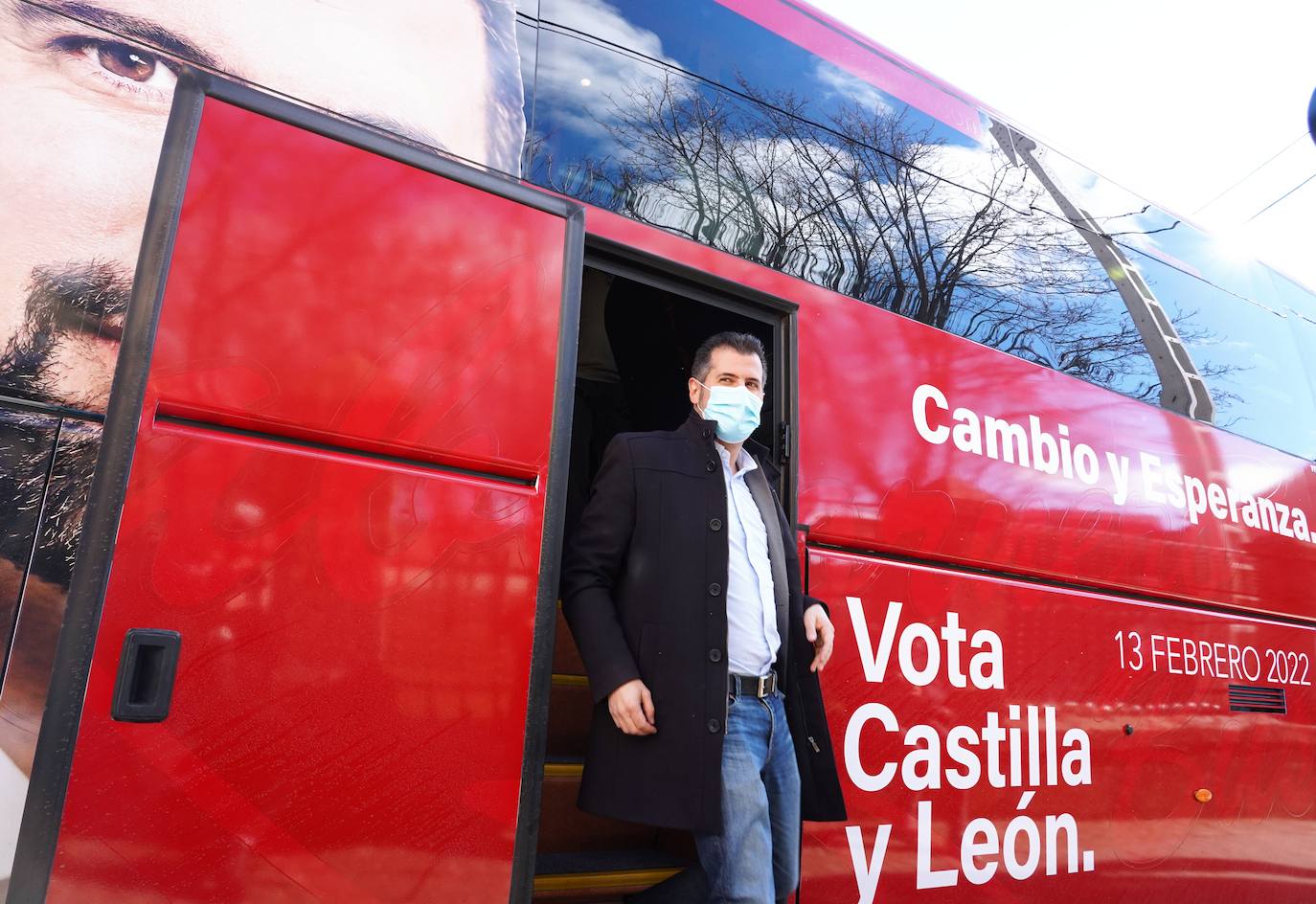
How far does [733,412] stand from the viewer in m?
2.18

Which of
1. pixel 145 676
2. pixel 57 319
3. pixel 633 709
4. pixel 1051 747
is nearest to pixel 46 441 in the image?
pixel 57 319

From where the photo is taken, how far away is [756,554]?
6.89ft

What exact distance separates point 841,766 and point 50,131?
7.17 ft

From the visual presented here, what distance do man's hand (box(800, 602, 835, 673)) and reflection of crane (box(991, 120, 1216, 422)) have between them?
7.19 ft

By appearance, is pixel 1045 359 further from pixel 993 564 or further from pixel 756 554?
pixel 756 554

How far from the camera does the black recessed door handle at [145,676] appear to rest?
146cm

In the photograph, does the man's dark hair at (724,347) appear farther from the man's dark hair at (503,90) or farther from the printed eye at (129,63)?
the printed eye at (129,63)

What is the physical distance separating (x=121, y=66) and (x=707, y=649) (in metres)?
1.59

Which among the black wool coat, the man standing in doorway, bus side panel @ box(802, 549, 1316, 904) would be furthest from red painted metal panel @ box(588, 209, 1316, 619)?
the black wool coat

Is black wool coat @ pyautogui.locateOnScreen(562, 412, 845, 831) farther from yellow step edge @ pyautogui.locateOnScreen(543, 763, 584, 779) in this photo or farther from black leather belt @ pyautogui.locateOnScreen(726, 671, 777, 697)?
yellow step edge @ pyautogui.locateOnScreen(543, 763, 584, 779)

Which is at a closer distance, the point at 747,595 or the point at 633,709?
the point at 633,709

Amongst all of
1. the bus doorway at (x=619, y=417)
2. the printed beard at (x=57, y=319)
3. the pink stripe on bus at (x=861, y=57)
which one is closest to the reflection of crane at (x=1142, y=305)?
the pink stripe on bus at (x=861, y=57)

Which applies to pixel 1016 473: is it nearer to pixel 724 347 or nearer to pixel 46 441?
pixel 724 347

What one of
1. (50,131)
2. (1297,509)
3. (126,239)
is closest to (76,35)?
(50,131)
